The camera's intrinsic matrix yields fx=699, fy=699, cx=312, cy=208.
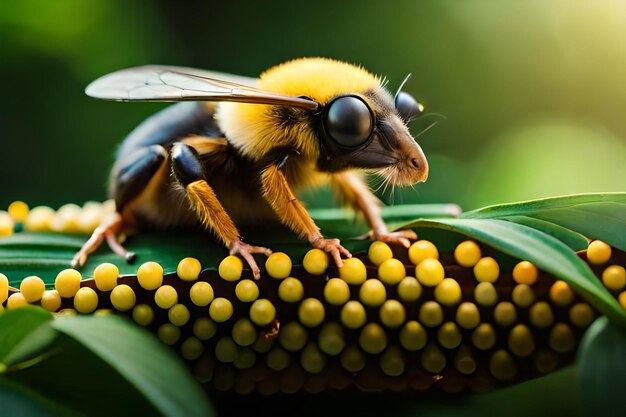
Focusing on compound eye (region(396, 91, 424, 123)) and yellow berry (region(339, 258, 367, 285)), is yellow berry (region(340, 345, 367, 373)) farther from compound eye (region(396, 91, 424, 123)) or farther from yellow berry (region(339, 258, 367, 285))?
compound eye (region(396, 91, 424, 123))

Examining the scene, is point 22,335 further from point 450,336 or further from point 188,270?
point 450,336

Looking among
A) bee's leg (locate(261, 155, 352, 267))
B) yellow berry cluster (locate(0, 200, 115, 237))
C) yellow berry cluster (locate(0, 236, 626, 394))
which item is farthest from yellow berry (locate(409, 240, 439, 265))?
yellow berry cluster (locate(0, 200, 115, 237))

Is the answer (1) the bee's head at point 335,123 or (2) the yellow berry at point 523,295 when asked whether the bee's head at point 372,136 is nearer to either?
(1) the bee's head at point 335,123

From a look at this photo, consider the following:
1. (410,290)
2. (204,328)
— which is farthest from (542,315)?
(204,328)

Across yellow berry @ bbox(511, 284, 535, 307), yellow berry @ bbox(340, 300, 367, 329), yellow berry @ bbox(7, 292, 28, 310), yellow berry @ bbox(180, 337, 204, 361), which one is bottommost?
yellow berry @ bbox(7, 292, 28, 310)

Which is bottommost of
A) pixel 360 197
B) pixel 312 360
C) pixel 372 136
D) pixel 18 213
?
pixel 18 213

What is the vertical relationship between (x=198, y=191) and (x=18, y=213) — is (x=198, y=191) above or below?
above
